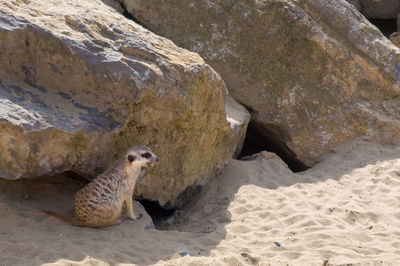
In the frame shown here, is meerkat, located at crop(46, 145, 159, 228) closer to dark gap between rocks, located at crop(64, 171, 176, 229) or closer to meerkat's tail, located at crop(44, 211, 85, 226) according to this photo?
meerkat's tail, located at crop(44, 211, 85, 226)

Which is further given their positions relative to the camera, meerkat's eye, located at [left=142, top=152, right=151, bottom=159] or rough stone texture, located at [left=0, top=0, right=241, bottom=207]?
meerkat's eye, located at [left=142, top=152, right=151, bottom=159]

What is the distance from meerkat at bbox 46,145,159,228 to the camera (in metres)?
3.90

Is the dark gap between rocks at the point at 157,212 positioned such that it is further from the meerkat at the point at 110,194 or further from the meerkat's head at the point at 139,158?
the meerkat's head at the point at 139,158

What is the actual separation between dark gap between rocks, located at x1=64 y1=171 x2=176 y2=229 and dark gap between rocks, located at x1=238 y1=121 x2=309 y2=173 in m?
2.07

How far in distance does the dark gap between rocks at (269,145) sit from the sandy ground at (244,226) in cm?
76

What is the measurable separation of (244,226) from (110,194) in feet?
4.32

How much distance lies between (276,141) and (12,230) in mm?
4095

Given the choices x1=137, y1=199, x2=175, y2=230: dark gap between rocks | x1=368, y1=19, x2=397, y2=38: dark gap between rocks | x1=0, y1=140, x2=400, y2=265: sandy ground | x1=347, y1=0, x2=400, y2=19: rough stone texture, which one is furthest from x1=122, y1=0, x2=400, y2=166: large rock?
x1=368, y1=19, x2=397, y2=38: dark gap between rocks

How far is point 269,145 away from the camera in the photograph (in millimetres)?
6941

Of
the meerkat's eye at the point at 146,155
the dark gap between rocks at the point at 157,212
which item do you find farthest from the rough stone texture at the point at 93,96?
the meerkat's eye at the point at 146,155

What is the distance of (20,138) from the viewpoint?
3.50 m

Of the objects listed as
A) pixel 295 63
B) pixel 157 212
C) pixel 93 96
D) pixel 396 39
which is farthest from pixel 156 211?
pixel 396 39

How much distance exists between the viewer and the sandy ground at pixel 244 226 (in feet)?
11.6

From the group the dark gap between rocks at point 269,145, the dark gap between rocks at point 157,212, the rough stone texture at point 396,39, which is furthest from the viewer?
the rough stone texture at point 396,39
